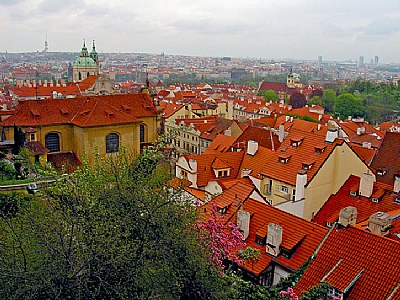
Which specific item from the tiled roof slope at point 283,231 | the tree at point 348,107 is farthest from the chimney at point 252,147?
the tree at point 348,107

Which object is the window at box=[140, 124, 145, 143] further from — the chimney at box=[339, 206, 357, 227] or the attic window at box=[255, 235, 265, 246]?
the chimney at box=[339, 206, 357, 227]

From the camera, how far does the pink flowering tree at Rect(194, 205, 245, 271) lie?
42.3 feet

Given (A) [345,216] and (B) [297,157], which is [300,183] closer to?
(B) [297,157]

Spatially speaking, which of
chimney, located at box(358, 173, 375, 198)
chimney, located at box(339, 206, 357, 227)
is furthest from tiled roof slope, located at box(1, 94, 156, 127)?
chimney, located at box(339, 206, 357, 227)

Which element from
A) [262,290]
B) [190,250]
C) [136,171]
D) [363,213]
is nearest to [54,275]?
[190,250]

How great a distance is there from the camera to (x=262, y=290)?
1217cm

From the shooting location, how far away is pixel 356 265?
13.3 m

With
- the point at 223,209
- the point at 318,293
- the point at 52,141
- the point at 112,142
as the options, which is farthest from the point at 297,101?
the point at 318,293

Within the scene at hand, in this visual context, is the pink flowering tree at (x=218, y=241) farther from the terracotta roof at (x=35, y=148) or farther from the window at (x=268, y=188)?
the terracotta roof at (x=35, y=148)

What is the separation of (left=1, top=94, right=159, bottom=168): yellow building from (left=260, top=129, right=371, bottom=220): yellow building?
13571 mm

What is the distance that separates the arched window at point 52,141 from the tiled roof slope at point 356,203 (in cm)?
2234

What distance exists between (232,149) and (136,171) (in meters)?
21.3

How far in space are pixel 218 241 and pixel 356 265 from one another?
4172mm

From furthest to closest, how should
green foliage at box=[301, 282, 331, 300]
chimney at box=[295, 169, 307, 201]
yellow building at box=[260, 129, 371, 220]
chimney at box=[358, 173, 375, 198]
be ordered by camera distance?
yellow building at box=[260, 129, 371, 220]
chimney at box=[295, 169, 307, 201]
chimney at box=[358, 173, 375, 198]
green foliage at box=[301, 282, 331, 300]
